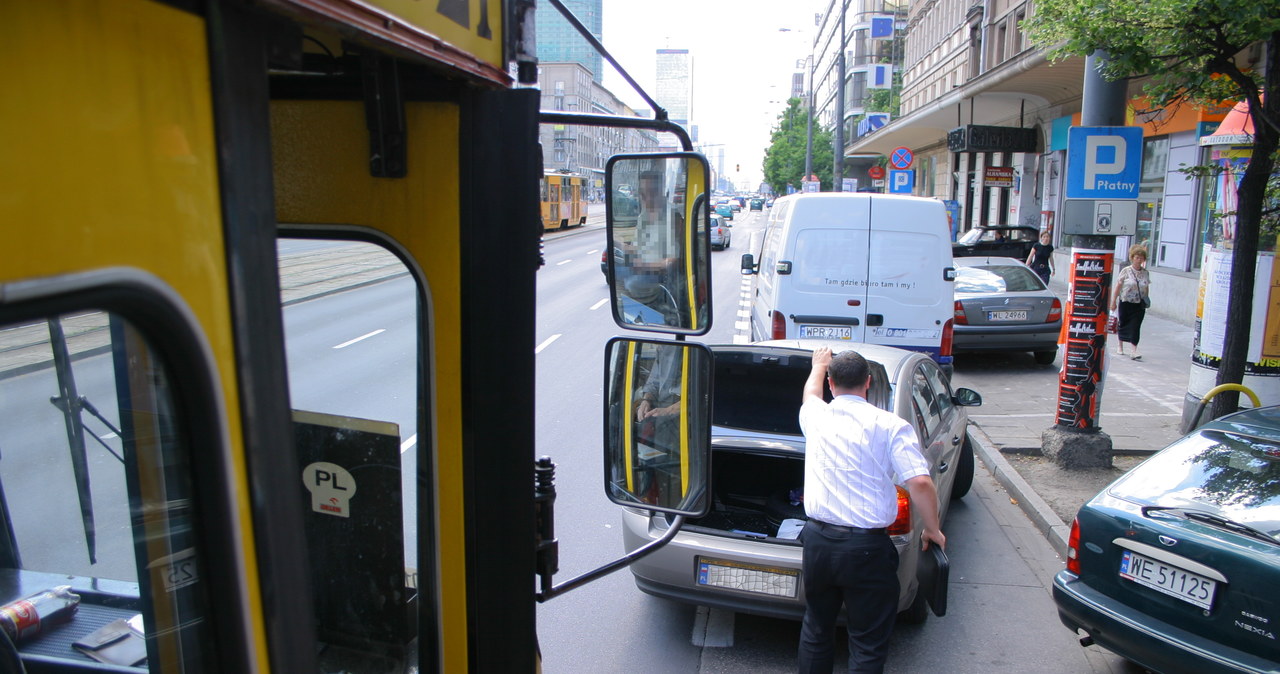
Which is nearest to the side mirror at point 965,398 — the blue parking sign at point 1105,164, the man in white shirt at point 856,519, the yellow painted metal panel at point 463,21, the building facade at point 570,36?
the blue parking sign at point 1105,164

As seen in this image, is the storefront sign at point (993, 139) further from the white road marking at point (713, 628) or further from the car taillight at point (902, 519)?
the car taillight at point (902, 519)

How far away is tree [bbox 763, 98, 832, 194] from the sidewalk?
50594mm

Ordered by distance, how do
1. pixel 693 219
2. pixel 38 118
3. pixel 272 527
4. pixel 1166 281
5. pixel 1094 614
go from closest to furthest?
1. pixel 38 118
2. pixel 272 527
3. pixel 693 219
4. pixel 1094 614
5. pixel 1166 281

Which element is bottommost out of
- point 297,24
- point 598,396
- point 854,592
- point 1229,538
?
point 598,396

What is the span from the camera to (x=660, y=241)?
2078 millimetres

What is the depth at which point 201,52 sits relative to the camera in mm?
914

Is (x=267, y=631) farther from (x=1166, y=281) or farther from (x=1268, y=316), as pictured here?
(x=1166, y=281)

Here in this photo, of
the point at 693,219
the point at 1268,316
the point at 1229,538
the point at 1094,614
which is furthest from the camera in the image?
the point at 1268,316

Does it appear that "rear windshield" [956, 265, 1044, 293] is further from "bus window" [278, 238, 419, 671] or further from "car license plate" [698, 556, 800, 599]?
"bus window" [278, 238, 419, 671]

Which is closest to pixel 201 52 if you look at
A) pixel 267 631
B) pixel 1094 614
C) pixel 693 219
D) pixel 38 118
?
pixel 38 118

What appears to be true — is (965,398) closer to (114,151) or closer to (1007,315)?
(114,151)

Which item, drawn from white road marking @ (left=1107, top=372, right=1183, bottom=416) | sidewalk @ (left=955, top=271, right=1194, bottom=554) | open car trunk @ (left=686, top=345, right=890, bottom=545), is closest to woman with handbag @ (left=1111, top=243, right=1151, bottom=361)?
sidewalk @ (left=955, top=271, right=1194, bottom=554)

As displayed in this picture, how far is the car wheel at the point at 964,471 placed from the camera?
731 centimetres

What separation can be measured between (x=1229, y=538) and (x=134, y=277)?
4349mm
